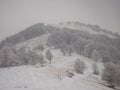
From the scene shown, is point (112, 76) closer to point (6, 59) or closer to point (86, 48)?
point (6, 59)

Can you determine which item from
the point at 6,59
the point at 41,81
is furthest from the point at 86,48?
the point at 41,81

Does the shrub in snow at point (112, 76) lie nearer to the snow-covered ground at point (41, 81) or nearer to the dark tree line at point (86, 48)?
the snow-covered ground at point (41, 81)

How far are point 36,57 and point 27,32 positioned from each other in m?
106

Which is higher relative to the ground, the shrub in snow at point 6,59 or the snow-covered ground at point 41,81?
the shrub in snow at point 6,59

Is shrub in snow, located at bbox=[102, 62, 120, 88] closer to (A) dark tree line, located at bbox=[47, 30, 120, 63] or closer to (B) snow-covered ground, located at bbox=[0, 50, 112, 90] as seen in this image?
(B) snow-covered ground, located at bbox=[0, 50, 112, 90]

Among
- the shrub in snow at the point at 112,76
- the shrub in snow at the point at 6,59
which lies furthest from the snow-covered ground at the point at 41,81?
the shrub in snow at the point at 6,59

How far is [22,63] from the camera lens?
58.6 m

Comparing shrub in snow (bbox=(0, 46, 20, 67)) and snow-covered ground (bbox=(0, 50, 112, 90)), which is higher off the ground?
shrub in snow (bbox=(0, 46, 20, 67))

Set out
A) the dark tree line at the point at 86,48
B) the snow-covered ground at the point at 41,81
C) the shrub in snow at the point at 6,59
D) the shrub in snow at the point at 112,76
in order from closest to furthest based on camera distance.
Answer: the snow-covered ground at the point at 41,81 < the shrub in snow at the point at 112,76 < the shrub in snow at the point at 6,59 < the dark tree line at the point at 86,48

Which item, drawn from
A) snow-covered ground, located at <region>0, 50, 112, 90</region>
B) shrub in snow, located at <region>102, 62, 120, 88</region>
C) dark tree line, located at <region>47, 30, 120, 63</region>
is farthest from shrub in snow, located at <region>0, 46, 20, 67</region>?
shrub in snow, located at <region>102, 62, 120, 88</region>

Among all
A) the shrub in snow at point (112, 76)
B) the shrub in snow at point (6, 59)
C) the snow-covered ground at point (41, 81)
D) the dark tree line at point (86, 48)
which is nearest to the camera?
the snow-covered ground at point (41, 81)

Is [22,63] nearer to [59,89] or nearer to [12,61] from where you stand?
[12,61]

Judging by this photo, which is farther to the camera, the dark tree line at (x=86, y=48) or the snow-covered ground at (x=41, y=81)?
the dark tree line at (x=86, y=48)

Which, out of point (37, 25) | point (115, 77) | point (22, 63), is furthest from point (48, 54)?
point (37, 25)
